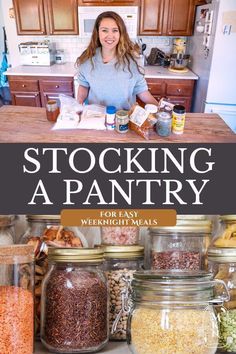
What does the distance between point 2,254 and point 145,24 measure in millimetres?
3274

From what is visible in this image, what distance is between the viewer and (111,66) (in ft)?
5.70

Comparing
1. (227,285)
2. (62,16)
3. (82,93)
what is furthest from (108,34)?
(62,16)

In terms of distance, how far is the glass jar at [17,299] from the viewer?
0.49 metres

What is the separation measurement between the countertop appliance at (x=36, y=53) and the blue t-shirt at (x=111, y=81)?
5.91ft

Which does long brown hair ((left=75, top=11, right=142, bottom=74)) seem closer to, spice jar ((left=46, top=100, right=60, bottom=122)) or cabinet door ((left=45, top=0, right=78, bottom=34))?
spice jar ((left=46, top=100, right=60, bottom=122))

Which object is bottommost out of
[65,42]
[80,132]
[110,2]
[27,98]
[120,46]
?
[27,98]

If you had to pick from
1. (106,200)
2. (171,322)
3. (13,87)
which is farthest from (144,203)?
(13,87)

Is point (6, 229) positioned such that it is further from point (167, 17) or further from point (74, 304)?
point (167, 17)

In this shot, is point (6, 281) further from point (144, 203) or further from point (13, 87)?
point (13, 87)

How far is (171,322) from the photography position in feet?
1.56

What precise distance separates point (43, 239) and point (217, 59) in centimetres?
250

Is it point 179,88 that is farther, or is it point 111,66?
point 179,88

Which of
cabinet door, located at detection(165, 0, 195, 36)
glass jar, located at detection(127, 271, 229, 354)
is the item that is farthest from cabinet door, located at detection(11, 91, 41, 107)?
glass jar, located at detection(127, 271, 229, 354)

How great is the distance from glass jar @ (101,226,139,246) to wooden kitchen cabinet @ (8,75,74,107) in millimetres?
2814
